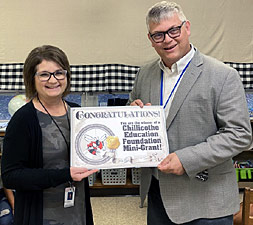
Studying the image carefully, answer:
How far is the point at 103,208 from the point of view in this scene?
2838 mm

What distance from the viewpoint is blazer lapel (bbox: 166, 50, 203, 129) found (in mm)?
1168

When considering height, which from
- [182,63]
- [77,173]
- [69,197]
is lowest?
[69,197]

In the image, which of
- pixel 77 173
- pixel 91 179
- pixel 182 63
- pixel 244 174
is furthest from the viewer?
pixel 244 174

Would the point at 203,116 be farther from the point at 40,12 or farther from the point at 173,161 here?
the point at 40,12

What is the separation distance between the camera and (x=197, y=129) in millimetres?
1171

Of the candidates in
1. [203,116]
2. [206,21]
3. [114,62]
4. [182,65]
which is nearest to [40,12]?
[114,62]

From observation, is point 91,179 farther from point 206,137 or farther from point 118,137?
point 206,137

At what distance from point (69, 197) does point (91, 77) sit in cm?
210

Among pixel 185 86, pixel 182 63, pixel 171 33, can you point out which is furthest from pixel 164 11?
pixel 185 86

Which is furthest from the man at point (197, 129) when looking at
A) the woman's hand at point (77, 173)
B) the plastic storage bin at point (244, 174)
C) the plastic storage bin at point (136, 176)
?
the plastic storage bin at point (244, 174)

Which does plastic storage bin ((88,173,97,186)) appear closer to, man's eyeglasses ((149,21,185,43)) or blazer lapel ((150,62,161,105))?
blazer lapel ((150,62,161,105))

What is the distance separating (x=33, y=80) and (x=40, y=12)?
2.21 m

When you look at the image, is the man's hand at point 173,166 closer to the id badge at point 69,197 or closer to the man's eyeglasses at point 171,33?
the id badge at point 69,197

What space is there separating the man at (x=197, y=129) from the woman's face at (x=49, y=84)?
47 centimetres
